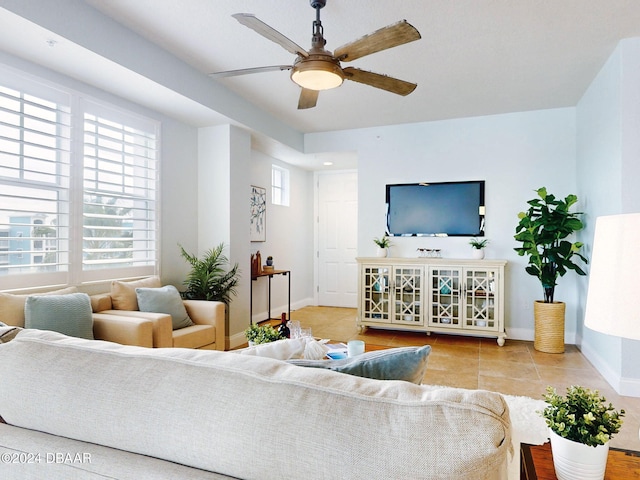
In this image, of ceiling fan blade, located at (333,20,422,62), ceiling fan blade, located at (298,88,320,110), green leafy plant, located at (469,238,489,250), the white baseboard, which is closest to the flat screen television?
green leafy plant, located at (469,238,489,250)

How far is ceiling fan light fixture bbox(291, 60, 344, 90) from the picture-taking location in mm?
2311

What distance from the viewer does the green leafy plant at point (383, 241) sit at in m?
5.32

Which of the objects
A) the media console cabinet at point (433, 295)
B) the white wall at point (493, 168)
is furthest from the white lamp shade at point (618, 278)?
the white wall at point (493, 168)

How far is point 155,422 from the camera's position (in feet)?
2.49

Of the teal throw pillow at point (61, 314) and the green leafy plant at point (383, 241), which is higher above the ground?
the green leafy plant at point (383, 241)

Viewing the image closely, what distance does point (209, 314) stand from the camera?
3656 mm

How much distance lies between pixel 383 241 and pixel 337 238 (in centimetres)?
180

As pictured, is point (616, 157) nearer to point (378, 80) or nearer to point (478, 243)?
point (478, 243)

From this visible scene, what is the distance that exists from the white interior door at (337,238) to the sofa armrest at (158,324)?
4179 mm

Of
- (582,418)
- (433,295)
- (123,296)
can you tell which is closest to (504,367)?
(433,295)

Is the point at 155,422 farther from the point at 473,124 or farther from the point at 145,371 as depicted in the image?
the point at 473,124

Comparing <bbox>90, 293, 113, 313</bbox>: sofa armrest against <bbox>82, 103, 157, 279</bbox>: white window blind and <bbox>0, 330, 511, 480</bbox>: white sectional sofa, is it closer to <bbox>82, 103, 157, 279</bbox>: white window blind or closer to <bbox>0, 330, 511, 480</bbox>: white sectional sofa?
<bbox>82, 103, 157, 279</bbox>: white window blind

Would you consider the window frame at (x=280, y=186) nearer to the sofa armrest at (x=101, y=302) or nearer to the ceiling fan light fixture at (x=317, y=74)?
the sofa armrest at (x=101, y=302)

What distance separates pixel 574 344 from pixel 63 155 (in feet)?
17.7
